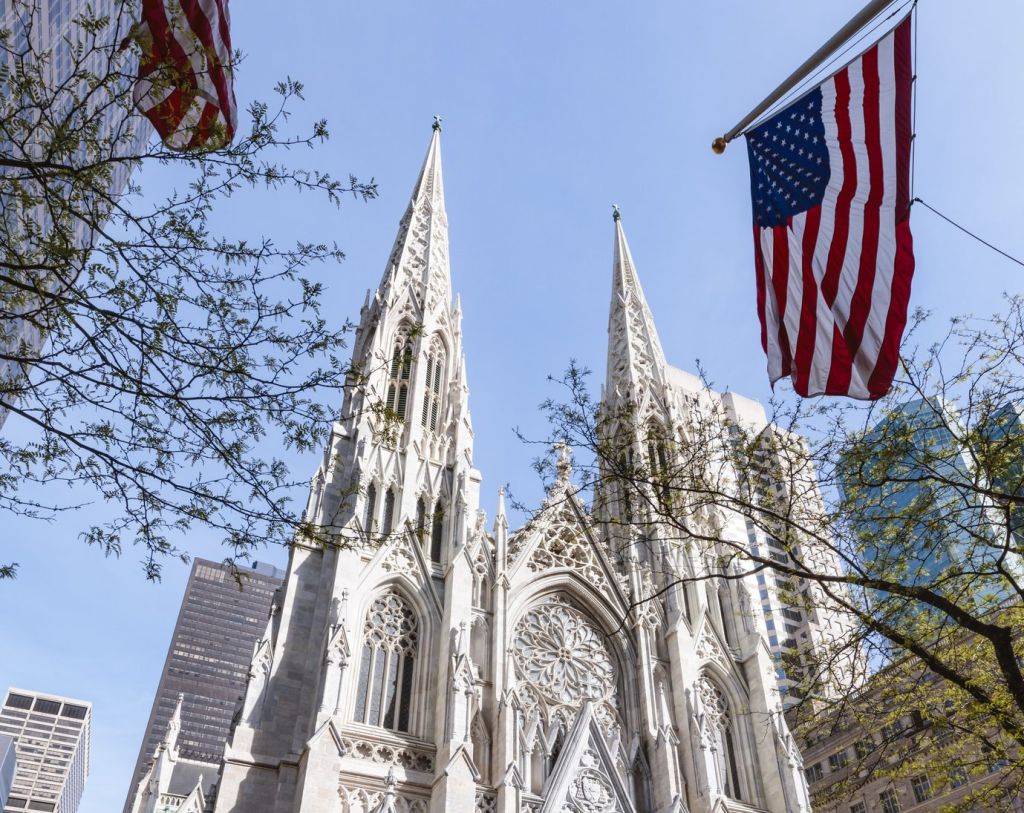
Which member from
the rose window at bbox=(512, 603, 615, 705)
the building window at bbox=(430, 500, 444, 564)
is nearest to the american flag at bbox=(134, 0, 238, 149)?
the building window at bbox=(430, 500, 444, 564)

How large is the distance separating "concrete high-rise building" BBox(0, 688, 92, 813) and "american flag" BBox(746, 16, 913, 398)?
207868 millimetres

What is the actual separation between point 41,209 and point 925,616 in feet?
110

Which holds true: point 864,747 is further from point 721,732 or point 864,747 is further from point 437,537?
point 437,537

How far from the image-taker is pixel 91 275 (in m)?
9.93

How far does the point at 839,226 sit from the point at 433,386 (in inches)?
1031

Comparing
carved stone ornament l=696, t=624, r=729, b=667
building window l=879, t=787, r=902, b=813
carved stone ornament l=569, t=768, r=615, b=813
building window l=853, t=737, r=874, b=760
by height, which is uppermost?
carved stone ornament l=696, t=624, r=729, b=667

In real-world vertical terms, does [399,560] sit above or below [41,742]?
below

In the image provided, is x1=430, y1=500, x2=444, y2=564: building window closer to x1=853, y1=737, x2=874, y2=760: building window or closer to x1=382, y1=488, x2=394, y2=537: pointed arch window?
x1=382, y1=488, x2=394, y2=537: pointed arch window

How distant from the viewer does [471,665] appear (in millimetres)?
25391

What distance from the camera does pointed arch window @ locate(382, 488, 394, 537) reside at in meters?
29.6

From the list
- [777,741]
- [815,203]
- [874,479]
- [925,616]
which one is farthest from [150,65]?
[777,741]

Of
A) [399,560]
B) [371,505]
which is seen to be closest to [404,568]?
[399,560]

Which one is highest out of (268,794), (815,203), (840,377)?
(815,203)

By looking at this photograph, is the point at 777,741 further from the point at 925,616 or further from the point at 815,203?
the point at 815,203
